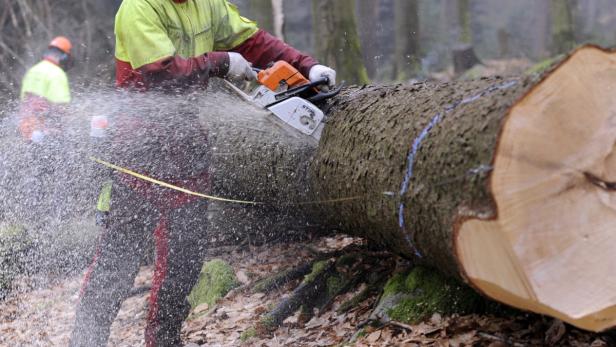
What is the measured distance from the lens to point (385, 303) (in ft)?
11.4

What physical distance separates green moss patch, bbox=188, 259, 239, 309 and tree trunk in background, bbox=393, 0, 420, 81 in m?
10.5

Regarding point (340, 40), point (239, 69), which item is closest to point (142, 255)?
point (239, 69)

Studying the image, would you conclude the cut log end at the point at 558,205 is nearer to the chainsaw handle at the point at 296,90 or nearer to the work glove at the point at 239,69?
the chainsaw handle at the point at 296,90

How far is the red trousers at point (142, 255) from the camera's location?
3910mm

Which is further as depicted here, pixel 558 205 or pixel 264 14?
pixel 264 14

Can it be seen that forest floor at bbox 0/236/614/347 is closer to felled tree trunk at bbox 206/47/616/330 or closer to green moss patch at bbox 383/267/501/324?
green moss patch at bbox 383/267/501/324

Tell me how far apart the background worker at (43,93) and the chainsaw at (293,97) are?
3.84 metres

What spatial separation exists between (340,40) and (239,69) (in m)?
5.77

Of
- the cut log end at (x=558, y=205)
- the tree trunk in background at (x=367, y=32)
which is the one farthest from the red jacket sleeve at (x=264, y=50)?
the tree trunk in background at (x=367, y=32)

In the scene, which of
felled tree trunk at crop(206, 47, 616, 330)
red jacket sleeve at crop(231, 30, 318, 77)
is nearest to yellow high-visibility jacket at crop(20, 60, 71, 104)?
red jacket sleeve at crop(231, 30, 318, 77)

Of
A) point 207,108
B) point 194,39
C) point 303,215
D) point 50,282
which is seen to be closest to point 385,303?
point 303,215

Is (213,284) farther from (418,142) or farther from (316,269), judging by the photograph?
(418,142)

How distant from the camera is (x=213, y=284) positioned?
17.0 feet

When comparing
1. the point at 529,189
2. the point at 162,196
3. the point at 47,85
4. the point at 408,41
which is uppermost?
the point at 529,189
